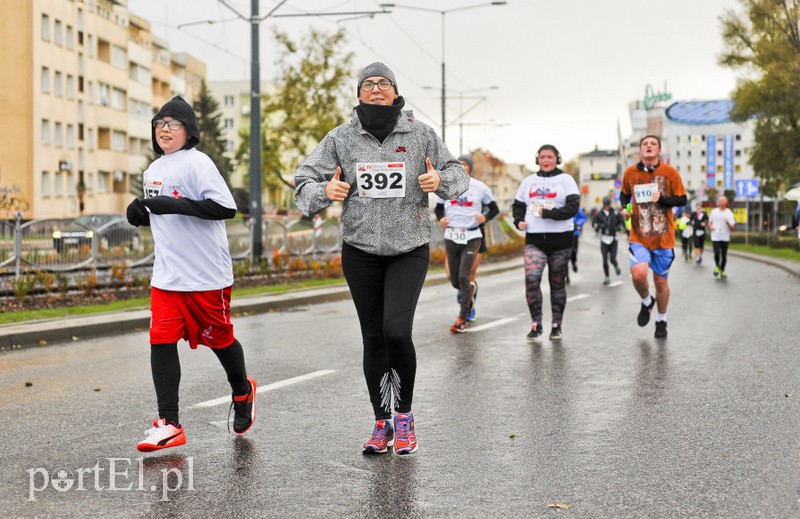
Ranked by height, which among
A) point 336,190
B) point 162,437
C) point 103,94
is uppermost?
point 103,94

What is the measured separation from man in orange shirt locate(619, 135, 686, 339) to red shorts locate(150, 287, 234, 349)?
6.12 meters

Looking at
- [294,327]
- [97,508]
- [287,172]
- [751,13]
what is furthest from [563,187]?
[751,13]

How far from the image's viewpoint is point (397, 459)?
18.6 ft

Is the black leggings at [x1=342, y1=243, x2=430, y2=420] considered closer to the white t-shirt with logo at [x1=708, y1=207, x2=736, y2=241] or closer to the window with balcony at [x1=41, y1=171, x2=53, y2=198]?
the white t-shirt with logo at [x1=708, y1=207, x2=736, y2=241]

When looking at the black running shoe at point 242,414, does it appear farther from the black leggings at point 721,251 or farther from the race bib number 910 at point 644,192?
the black leggings at point 721,251

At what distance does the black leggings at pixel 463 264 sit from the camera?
12.3 meters

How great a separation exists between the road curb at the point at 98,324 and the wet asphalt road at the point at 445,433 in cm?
70

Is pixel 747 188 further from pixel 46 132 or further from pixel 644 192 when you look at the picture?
pixel 644 192

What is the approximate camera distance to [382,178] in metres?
5.66

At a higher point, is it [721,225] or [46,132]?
[46,132]

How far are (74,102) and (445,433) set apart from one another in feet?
224

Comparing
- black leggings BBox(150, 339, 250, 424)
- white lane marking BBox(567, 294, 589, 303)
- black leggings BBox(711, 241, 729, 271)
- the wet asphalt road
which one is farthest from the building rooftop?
black leggings BBox(150, 339, 250, 424)

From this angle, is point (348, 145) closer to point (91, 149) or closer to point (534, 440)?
point (534, 440)

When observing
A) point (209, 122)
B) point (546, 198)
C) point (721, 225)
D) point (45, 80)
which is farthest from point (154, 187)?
point (209, 122)
